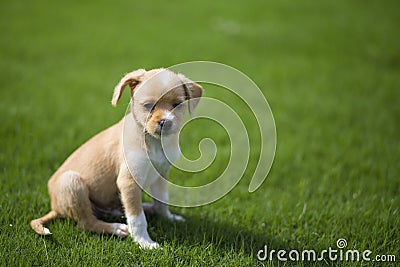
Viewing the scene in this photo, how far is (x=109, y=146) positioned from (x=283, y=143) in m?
3.56

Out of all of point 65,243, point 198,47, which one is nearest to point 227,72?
point 198,47

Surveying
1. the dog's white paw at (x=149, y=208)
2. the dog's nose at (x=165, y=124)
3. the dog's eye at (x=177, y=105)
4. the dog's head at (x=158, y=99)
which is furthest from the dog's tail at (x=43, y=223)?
the dog's eye at (x=177, y=105)

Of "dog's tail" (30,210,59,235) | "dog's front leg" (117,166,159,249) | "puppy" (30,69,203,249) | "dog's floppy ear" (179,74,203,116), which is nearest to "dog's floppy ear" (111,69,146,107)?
"puppy" (30,69,203,249)

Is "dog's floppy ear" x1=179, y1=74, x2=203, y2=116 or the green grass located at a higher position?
"dog's floppy ear" x1=179, y1=74, x2=203, y2=116

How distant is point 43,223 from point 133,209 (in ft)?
2.93

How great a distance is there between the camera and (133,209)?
4.04 m

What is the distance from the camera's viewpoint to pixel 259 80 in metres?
9.73

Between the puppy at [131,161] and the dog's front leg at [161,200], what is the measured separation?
17 millimetres

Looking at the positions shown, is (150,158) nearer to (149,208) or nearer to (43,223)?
(149,208)

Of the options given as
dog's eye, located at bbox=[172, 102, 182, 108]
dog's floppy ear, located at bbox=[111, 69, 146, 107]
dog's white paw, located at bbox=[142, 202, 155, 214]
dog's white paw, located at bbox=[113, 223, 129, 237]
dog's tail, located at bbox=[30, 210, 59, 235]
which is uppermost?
dog's floppy ear, located at bbox=[111, 69, 146, 107]

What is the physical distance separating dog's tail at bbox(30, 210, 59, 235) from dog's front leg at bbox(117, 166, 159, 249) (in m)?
0.73

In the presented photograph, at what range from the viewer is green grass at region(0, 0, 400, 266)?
426 centimetres

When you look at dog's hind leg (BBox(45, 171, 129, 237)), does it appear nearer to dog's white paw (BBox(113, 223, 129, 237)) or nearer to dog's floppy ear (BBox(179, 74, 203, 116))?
dog's white paw (BBox(113, 223, 129, 237))

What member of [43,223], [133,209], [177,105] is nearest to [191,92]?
[177,105]
